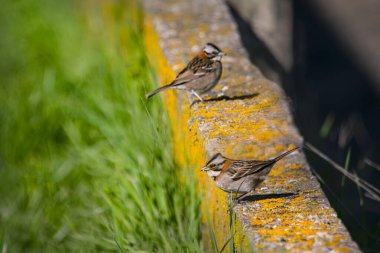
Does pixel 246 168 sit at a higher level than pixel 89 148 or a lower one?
higher

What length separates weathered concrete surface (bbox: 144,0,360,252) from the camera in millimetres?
2803

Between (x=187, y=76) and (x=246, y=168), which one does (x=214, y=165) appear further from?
(x=187, y=76)

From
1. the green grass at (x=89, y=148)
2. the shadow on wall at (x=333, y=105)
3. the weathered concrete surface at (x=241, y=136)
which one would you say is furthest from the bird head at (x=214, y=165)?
the shadow on wall at (x=333, y=105)

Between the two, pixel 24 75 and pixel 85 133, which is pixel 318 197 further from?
pixel 24 75

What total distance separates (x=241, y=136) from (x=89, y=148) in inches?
53.8

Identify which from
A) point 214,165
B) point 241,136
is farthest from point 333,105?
point 214,165

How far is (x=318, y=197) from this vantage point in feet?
9.99

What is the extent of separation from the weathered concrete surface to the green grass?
0.13m

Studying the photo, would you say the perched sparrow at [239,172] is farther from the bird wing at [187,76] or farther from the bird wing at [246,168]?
the bird wing at [187,76]

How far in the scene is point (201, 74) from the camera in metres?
3.83

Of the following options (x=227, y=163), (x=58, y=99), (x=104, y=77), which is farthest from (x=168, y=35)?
(x=227, y=163)

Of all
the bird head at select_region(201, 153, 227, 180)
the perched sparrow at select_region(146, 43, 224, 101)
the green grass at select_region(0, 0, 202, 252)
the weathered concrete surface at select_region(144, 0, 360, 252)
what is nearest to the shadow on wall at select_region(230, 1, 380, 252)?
the weathered concrete surface at select_region(144, 0, 360, 252)

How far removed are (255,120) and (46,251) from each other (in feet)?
4.35

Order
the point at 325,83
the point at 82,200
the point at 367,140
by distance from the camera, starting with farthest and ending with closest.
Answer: the point at 325,83 → the point at 367,140 → the point at 82,200
